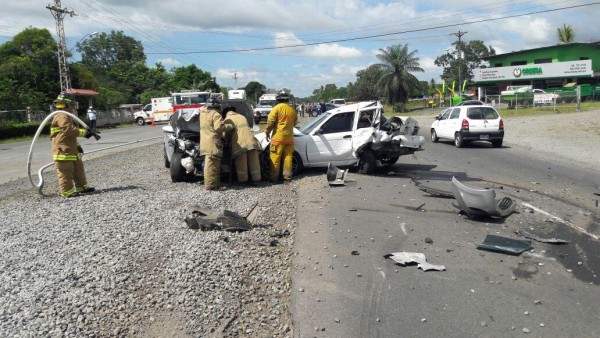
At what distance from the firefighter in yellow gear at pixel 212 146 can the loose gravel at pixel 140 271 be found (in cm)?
113

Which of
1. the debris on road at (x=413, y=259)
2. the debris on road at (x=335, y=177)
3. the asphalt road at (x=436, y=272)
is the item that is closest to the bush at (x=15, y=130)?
the debris on road at (x=335, y=177)

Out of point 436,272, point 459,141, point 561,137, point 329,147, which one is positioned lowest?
point 436,272

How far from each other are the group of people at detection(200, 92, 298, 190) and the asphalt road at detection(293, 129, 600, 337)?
140 centimetres

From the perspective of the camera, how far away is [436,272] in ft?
17.9

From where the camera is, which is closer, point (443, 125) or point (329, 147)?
point (329, 147)

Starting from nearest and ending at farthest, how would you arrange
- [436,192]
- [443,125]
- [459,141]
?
[436,192] < [459,141] < [443,125]

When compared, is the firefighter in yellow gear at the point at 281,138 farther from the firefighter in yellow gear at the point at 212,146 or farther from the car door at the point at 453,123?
the car door at the point at 453,123

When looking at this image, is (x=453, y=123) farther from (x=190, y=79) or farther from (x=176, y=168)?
(x=190, y=79)

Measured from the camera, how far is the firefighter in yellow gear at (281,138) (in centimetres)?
1104

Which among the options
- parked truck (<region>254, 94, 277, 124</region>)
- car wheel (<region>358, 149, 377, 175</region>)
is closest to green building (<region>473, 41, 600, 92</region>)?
parked truck (<region>254, 94, 277, 124</region>)

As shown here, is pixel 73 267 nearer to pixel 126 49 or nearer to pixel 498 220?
pixel 498 220

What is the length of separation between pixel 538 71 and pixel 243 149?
53.2 m

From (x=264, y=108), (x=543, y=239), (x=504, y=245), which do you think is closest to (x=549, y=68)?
(x=264, y=108)

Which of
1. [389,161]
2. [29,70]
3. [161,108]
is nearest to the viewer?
[389,161]
